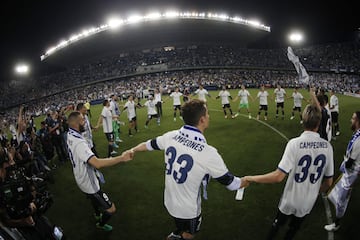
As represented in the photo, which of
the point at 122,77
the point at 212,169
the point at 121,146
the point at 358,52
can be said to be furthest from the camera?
the point at 122,77

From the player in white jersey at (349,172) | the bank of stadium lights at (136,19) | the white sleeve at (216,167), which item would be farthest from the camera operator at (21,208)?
the bank of stadium lights at (136,19)

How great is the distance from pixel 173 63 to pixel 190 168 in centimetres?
5133

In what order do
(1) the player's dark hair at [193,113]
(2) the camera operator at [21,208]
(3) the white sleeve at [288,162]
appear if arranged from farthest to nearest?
(2) the camera operator at [21,208] → (3) the white sleeve at [288,162] → (1) the player's dark hair at [193,113]

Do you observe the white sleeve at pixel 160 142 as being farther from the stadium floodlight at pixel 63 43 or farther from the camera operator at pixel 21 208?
the stadium floodlight at pixel 63 43

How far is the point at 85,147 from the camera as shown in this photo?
15.5 ft

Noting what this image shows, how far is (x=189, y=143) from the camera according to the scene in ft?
10.8

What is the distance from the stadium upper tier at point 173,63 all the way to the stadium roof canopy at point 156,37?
150 centimetres

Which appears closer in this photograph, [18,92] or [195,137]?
[195,137]

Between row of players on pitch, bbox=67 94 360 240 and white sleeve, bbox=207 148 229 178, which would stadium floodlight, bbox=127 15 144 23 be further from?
white sleeve, bbox=207 148 229 178

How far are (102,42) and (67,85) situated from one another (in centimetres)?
1209

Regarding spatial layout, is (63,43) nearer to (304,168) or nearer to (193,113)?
(193,113)

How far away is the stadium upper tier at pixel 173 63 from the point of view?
164 ft

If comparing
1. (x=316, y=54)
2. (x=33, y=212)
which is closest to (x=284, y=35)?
(x=316, y=54)

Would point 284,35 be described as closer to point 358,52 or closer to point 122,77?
point 358,52
